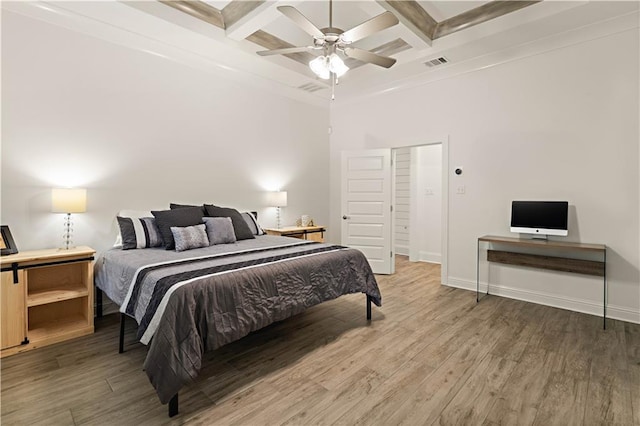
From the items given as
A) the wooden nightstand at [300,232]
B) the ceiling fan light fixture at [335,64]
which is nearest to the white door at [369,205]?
the wooden nightstand at [300,232]

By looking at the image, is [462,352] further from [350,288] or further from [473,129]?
[473,129]

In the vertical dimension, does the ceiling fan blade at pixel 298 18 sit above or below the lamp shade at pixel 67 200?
above

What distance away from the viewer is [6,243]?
2.71 meters

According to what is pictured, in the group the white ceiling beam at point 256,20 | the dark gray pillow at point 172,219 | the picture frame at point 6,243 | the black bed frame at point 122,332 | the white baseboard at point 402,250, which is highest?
the white ceiling beam at point 256,20

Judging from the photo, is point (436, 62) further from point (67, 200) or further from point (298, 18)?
point (67, 200)

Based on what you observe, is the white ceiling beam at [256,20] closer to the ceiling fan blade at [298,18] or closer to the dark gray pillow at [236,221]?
the ceiling fan blade at [298,18]

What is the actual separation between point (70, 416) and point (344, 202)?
4.31 m

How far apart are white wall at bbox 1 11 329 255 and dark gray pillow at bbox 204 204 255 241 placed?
44 cm

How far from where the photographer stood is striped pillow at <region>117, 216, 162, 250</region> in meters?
3.22

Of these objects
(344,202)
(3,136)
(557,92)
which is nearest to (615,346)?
(557,92)

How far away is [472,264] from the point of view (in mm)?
4293

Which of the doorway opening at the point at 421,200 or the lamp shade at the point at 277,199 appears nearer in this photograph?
the lamp shade at the point at 277,199

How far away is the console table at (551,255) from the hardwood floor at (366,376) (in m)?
0.52

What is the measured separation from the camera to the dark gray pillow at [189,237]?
312 centimetres
